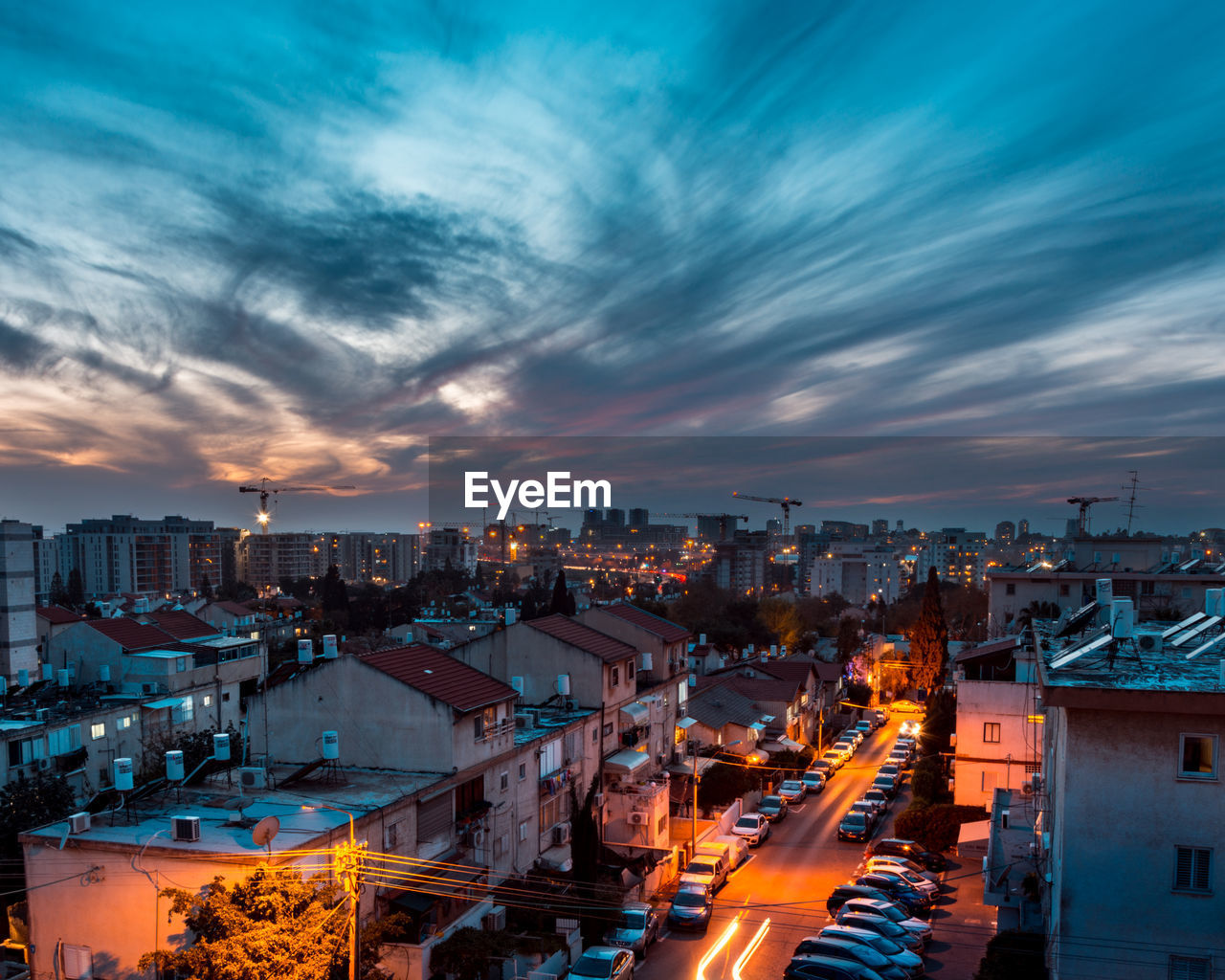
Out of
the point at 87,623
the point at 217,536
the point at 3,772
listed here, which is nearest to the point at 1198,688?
the point at 3,772

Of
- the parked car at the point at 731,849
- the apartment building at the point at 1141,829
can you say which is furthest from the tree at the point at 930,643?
the apartment building at the point at 1141,829

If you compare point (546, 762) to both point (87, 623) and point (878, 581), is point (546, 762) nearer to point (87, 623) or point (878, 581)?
point (87, 623)

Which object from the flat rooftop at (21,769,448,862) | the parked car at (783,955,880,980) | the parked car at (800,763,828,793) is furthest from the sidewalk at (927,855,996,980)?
the flat rooftop at (21,769,448,862)

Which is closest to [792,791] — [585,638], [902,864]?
[902,864]

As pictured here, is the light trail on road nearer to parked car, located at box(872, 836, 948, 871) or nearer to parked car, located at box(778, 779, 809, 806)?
parked car, located at box(872, 836, 948, 871)

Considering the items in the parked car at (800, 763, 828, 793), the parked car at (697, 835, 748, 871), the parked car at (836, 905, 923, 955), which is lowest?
the parked car at (800, 763, 828, 793)
